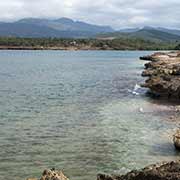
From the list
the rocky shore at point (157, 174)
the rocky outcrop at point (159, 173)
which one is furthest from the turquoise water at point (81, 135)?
the rocky outcrop at point (159, 173)

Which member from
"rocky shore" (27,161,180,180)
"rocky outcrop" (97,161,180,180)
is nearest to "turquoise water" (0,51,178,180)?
"rocky shore" (27,161,180,180)

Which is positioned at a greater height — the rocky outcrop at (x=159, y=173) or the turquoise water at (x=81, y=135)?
the rocky outcrop at (x=159, y=173)

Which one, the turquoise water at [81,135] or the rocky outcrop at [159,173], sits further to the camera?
the turquoise water at [81,135]

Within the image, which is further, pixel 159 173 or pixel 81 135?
pixel 81 135

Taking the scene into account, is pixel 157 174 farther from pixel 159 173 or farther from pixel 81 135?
pixel 81 135

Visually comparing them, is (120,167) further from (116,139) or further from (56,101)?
(56,101)

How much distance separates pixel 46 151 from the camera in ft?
69.5

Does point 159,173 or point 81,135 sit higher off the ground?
point 159,173

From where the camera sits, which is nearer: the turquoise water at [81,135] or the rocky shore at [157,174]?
the rocky shore at [157,174]

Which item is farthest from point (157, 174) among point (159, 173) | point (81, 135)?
point (81, 135)

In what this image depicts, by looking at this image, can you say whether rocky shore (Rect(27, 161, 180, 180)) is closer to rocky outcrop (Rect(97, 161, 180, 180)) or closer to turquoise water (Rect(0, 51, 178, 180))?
rocky outcrop (Rect(97, 161, 180, 180))

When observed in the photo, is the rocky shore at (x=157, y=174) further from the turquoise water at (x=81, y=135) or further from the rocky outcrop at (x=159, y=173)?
the turquoise water at (x=81, y=135)

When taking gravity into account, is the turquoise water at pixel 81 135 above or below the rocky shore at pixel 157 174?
below

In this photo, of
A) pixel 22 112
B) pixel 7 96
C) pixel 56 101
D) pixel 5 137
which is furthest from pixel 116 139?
pixel 7 96
